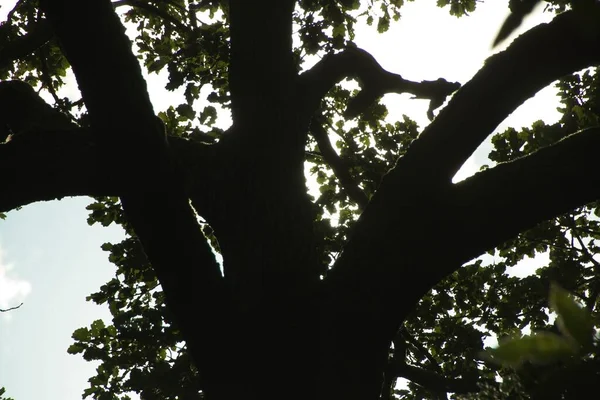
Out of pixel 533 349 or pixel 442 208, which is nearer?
pixel 533 349

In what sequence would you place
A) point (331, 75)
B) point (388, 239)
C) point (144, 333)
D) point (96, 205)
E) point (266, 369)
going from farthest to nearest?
1. point (96, 205)
2. point (144, 333)
3. point (331, 75)
4. point (388, 239)
5. point (266, 369)

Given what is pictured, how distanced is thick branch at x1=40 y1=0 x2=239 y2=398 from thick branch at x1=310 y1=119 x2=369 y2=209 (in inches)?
132

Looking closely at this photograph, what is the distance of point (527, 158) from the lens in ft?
8.61

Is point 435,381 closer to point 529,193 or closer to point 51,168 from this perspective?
point 529,193

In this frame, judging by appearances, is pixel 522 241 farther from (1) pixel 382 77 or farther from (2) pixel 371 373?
(2) pixel 371 373

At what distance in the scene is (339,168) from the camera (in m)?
5.85

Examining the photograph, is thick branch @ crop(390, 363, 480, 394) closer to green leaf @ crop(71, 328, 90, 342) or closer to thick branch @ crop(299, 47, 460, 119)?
thick branch @ crop(299, 47, 460, 119)

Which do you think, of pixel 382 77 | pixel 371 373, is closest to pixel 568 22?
pixel 382 77

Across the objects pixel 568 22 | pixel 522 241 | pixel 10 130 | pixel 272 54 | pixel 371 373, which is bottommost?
pixel 371 373

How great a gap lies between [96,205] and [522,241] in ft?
19.7

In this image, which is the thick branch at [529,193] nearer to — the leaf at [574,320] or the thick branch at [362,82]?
the thick branch at [362,82]

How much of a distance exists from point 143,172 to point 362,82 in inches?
88.8

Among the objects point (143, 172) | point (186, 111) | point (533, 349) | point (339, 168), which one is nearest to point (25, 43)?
point (186, 111)

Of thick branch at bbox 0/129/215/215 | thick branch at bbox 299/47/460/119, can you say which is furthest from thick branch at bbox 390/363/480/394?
thick branch at bbox 0/129/215/215
